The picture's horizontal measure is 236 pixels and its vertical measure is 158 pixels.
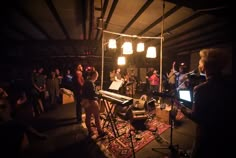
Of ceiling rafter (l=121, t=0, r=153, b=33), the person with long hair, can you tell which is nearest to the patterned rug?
the person with long hair

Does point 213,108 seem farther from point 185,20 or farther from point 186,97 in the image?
point 185,20

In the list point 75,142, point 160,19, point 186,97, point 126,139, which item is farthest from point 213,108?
point 160,19

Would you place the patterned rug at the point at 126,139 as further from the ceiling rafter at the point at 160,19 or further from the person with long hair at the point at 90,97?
the ceiling rafter at the point at 160,19

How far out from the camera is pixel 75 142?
3531 mm

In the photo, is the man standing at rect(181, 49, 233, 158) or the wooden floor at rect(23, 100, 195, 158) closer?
the man standing at rect(181, 49, 233, 158)

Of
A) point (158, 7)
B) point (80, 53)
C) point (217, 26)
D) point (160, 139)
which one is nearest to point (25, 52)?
point (80, 53)

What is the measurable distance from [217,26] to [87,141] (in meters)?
5.79

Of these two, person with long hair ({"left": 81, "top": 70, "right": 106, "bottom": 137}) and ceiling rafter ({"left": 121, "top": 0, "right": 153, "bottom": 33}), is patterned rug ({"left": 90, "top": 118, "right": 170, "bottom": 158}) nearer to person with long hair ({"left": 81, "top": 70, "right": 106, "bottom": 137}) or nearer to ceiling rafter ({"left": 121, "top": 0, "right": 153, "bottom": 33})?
person with long hair ({"left": 81, "top": 70, "right": 106, "bottom": 137})

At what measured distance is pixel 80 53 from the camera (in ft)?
36.9

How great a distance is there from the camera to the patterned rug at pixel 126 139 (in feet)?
10.2

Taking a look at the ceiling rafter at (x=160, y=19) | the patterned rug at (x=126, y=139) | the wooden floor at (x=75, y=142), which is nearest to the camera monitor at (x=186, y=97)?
the wooden floor at (x=75, y=142)

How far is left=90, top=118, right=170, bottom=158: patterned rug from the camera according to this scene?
3.10 meters

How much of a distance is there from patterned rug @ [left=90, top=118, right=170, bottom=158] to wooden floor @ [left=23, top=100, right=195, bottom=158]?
140 mm

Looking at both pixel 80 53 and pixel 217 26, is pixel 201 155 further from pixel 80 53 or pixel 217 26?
pixel 80 53
